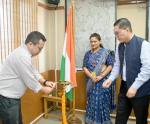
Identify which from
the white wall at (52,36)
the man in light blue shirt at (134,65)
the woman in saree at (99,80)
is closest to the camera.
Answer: the man in light blue shirt at (134,65)

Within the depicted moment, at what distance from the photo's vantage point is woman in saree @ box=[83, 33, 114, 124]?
3158 mm

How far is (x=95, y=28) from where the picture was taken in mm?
3521

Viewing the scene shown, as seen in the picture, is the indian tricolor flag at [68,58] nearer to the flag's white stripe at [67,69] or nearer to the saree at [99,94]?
the flag's white stripe at [67,69]

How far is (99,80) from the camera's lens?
315 cm

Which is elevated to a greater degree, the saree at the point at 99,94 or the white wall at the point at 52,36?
the white wall at the point at 52,36

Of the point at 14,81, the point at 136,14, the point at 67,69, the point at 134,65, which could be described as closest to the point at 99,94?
the point at 67,69

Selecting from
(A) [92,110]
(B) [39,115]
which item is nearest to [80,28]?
(A) [92,110]

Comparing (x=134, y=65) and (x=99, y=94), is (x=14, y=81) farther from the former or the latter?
(x=99, y=94)

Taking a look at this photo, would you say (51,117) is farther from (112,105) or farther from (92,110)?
(112,105)

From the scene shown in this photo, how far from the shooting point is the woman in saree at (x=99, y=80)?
3158mm

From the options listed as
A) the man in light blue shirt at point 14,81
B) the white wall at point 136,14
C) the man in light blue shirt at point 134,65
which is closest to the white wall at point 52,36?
the white wall at point 136,14

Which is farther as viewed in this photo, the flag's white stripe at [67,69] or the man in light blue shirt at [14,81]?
the flag's white stripe at [67,69]

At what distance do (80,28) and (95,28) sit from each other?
0.25m

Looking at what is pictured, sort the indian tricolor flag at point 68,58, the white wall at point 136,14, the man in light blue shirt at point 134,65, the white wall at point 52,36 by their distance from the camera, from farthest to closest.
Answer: the white wall at point 52,36 < the white wall at point 136,14 < the indian tricolor flag at point 68,58 < the man in light blue shirt at point 134,65
